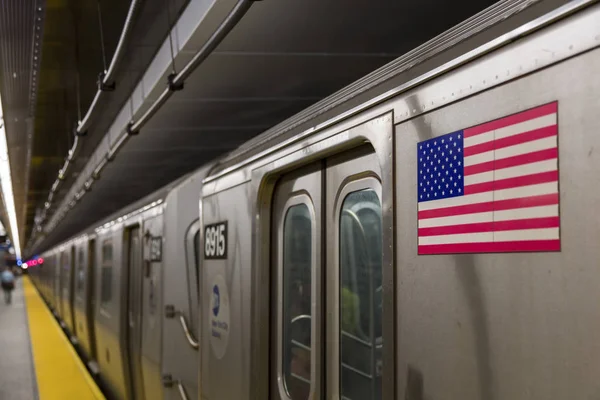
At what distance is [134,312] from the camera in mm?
7969

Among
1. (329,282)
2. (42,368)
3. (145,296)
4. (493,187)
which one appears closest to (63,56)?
(145,296)

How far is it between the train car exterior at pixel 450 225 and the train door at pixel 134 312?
170 inches

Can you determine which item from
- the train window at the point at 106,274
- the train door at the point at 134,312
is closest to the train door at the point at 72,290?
the train window at the point at 106,274

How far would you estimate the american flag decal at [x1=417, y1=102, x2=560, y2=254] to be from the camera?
1.73 m

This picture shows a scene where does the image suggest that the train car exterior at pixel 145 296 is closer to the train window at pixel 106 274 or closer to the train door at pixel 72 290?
the train window at pixel 106 274

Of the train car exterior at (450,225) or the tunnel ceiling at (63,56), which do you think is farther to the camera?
the tunnel ceiling at (63,56)

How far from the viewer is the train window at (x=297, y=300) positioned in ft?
10.7

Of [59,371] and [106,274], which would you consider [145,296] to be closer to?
[106,274]

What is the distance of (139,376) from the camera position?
25.7ft

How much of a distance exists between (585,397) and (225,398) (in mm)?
2879

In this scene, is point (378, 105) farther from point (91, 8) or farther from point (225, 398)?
point (91, 8)

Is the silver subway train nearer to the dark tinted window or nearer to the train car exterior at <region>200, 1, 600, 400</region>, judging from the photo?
the train car exterior at <region>200, 1, 600, 400</region>

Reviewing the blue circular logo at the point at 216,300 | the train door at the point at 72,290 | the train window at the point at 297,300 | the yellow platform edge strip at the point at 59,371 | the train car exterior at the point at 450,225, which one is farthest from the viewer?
the train door at the point at 72,290

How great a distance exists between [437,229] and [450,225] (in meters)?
0.07
